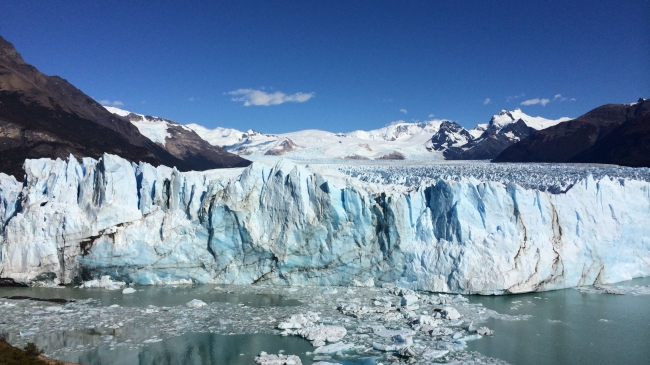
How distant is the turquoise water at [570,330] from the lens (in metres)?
8.49

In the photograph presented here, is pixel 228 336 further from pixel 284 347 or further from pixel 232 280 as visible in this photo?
pixel 232 280

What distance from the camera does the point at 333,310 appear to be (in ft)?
36.0

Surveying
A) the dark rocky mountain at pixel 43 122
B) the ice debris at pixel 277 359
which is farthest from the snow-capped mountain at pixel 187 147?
the ice debris at pixel 277 359

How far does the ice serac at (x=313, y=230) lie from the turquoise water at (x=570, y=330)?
112 centimetres

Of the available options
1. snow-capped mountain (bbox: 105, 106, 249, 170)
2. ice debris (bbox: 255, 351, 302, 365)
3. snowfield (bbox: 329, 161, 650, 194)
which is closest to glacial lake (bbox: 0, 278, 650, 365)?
ice debris (bbox: 255, 351, 302, 365)

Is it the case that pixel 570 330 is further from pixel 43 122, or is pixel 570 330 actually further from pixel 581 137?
pixel 43 122

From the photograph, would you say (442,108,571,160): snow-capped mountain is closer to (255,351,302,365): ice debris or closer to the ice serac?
the ice serac

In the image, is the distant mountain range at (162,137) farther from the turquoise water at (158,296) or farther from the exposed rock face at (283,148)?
the turquoise water at (158,296)

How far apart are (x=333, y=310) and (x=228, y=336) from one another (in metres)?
2.53

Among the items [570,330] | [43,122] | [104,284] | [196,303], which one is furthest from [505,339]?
[43,122]

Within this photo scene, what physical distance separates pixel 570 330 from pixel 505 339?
1551 millimetres

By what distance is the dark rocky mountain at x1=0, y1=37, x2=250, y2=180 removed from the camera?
1302 inches

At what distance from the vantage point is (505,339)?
30.3 ft

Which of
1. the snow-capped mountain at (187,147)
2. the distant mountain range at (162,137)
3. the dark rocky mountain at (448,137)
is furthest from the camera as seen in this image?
the dark rocky mountain at (448,137)
